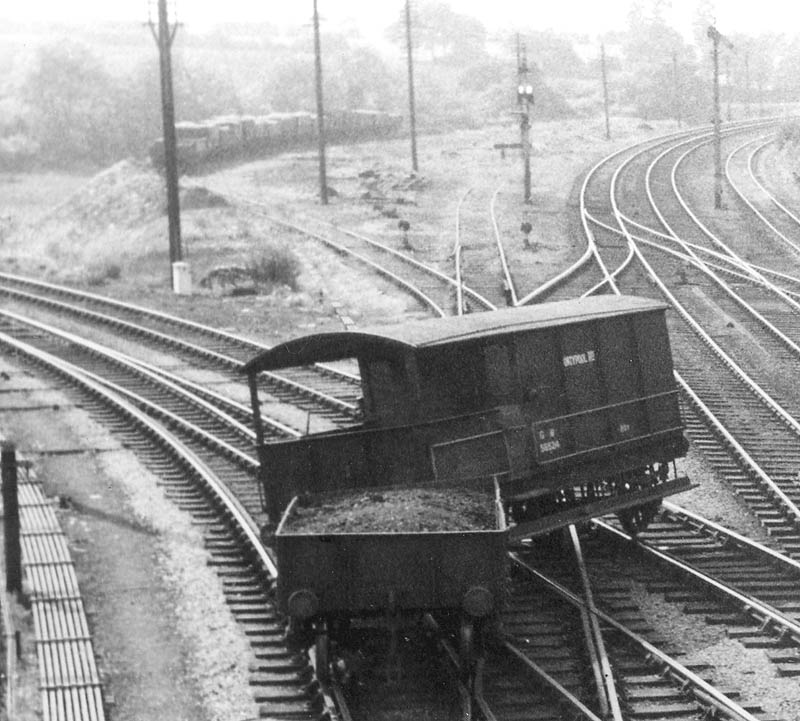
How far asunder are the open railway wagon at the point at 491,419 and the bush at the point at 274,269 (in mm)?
19271

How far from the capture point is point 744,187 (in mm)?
46562

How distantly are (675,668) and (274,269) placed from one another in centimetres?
2392

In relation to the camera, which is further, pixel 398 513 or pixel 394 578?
pixel 398 513

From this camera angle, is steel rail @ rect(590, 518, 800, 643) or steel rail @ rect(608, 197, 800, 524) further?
steel rail @ rect(608, 197, 800, 524)

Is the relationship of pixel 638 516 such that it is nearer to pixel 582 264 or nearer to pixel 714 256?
pixel 582 264

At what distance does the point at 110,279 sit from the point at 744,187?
23828 millimetres

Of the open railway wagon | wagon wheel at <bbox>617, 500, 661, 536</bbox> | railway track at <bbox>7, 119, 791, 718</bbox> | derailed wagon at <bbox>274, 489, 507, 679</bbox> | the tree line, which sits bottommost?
railway track at <bbox>7, 119, 791, 718</bbox>

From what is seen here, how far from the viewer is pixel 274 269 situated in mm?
33250

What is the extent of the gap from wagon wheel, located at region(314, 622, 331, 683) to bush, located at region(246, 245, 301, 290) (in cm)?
2239

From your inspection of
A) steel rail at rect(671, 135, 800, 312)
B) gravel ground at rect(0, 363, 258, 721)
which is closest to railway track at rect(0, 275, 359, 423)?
gravel ground at rect(0, 363, 258, 721)

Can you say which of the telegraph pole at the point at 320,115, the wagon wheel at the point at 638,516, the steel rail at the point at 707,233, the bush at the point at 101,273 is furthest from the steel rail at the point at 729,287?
the bush at the point at 101,273

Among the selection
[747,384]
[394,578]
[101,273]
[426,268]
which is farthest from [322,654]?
[101,273]

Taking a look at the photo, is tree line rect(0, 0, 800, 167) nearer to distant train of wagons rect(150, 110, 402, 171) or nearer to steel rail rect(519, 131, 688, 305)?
distant train of wagons rect(150, 110, 402, 171)

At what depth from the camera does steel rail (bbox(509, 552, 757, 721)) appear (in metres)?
9.69
